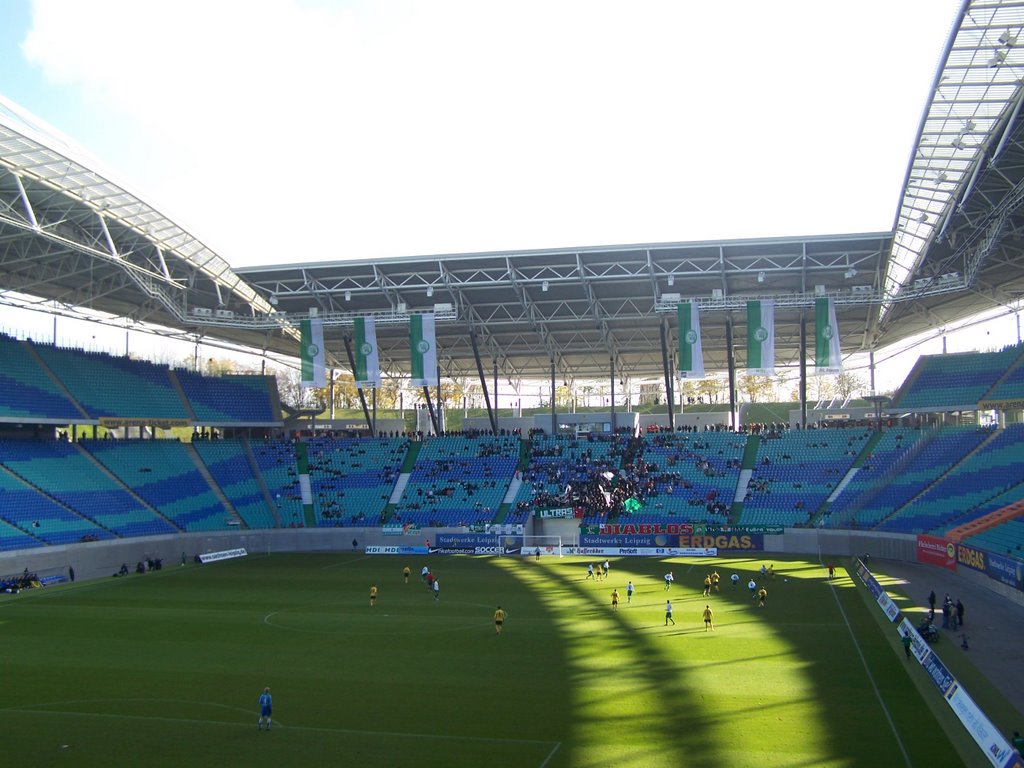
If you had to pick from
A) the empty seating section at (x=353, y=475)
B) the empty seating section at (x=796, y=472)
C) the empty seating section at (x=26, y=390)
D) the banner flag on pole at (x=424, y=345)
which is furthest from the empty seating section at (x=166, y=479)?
the empty seating section at (x=796, y=472)

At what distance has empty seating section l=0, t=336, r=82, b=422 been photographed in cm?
5509

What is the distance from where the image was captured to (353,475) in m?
67.5

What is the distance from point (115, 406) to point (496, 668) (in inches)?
1822

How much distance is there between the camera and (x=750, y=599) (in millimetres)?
37562

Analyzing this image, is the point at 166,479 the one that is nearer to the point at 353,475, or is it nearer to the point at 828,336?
the point at 353,475

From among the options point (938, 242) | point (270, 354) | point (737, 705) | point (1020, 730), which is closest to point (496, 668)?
point (737, 705)

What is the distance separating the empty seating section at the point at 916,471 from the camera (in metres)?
53.5

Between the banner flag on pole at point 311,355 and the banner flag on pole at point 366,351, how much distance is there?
2.49 metres

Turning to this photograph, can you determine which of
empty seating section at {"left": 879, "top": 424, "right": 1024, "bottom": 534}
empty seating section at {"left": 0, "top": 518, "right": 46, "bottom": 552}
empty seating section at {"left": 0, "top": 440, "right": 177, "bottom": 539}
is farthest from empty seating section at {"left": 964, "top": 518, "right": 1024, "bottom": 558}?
empty seating section at {"left": 0, "top": 518, "right": 46, "bottom": 552}

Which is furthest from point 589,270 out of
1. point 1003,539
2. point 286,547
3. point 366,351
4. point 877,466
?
point 286,547

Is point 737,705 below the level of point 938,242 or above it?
below

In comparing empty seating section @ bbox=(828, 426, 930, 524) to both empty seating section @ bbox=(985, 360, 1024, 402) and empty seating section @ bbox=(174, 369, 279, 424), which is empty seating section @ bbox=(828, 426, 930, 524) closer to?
empty seating section @ bbox=(985, 360, 1024, 402)

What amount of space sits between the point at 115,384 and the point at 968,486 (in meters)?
59.0

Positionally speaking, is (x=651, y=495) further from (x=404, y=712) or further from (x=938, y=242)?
(x=404, y=712)
